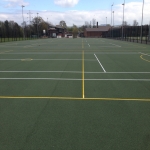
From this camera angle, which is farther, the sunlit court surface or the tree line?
the tree line

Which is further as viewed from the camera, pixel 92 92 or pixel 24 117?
pixel 92 92

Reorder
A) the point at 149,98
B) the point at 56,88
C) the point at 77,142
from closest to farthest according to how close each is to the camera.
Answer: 1. the point at 77,142
2. the point at 149,98
3. the point at 56,88

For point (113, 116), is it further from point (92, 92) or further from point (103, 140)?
point (92, 92)

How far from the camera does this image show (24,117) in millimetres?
6953

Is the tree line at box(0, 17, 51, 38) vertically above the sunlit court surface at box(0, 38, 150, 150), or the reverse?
the tree line at box(0, 17, 51, 38)

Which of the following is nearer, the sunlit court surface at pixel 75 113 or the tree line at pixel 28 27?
the sunlit court surface at pixel 75 113

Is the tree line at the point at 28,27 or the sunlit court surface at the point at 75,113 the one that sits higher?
the tree line at the point at 28,27

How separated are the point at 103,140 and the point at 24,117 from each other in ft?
9.27

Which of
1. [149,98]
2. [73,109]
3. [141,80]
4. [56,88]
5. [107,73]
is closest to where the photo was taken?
[73,109]

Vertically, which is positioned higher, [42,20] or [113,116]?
[42,20]

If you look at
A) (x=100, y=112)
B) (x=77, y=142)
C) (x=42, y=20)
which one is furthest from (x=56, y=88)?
(x=42, y=20)

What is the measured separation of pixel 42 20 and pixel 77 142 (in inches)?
6217

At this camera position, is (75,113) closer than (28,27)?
Yes

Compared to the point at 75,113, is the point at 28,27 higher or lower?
higher
